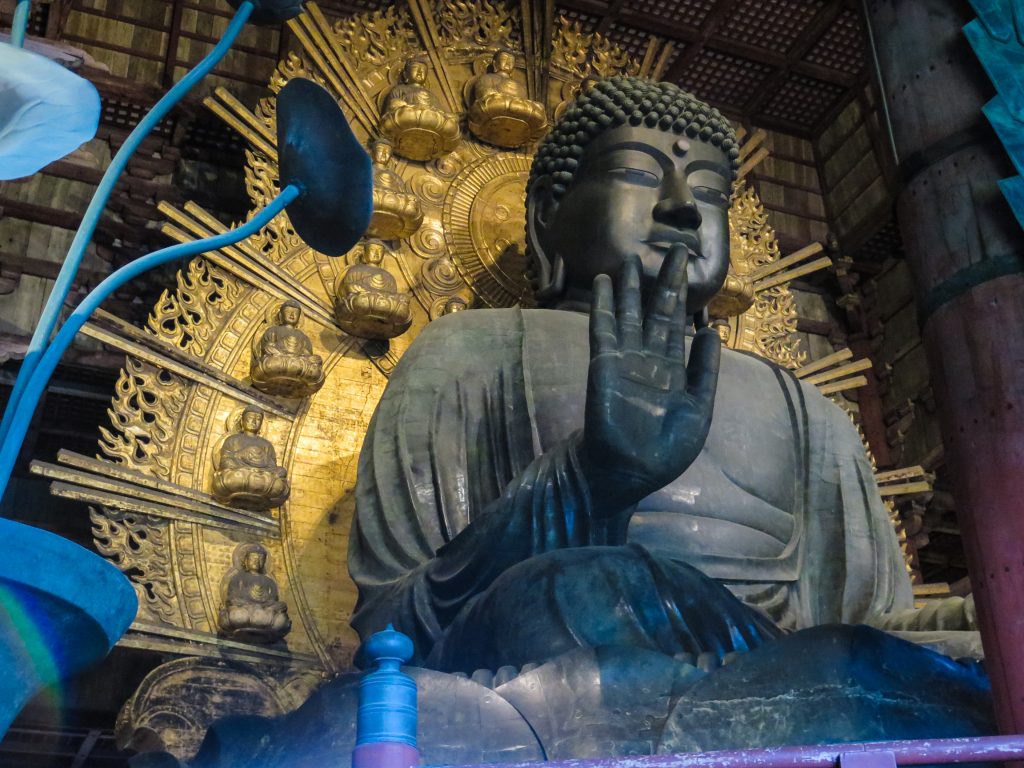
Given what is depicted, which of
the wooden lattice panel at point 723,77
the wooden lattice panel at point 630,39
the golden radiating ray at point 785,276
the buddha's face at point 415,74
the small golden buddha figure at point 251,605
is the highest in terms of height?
the wooden lattice panel at point 630,39

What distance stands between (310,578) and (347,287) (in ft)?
2.81

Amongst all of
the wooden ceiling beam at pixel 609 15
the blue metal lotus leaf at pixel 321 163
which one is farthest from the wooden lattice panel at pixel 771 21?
the blue metal lotus leaf at pixel 321 163

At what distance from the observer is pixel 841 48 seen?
578cm

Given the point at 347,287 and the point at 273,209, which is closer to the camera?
the point at 273,209

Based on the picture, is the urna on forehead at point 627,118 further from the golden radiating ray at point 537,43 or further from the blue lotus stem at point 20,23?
the blue lotus stem at point 20,23

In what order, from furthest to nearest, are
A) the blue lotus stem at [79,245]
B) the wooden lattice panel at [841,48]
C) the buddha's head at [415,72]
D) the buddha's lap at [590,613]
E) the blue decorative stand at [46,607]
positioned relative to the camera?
the wooden lattice panel at [841,48], the buddha's head at [415,72], the buddha's lap at [590,613], the blue lotus stem at [79,245], the blue decorative stand at [46,607]

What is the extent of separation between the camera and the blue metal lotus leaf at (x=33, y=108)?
1501 millimetres

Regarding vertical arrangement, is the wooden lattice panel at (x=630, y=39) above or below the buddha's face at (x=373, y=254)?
above

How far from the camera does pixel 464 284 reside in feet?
13.8

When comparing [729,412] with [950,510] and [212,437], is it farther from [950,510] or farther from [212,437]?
[950,510]

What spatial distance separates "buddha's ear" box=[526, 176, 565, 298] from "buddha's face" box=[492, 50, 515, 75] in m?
0.65

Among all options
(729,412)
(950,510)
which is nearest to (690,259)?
(729,412)

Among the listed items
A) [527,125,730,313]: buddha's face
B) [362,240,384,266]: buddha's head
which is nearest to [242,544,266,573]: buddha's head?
[362,240,384,266]: buddha's head

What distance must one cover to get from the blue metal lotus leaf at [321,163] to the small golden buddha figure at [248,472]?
53.2 inches
